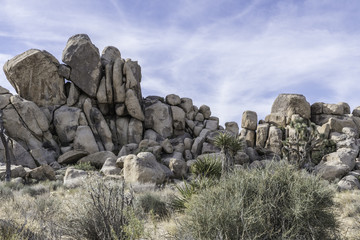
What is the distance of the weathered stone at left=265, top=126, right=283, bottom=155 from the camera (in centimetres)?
3475

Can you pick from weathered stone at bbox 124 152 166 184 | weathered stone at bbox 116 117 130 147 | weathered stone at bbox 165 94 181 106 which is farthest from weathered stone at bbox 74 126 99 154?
weathered stone at bbox 124 152 166 184

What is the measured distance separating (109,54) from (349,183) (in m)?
30.0

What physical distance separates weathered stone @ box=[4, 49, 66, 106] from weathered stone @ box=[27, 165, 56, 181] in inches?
516

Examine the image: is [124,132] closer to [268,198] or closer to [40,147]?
[40,147]

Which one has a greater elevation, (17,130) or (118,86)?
(118,86)

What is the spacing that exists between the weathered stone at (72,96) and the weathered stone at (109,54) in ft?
17.4

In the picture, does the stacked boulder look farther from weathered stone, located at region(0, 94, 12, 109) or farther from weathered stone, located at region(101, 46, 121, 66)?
weathered stone, located at region(101, 46, 121, 66)

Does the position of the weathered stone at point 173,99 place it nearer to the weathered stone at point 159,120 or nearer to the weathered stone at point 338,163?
the weathered stone at point 159,120

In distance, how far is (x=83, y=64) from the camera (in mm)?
34719

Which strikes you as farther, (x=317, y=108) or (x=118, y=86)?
(x=317, y=108)

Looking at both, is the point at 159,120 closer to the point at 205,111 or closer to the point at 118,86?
the point at 118,86

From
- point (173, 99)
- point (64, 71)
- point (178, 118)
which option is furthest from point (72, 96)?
point (178, 118)

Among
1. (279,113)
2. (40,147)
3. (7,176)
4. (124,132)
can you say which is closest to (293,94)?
(279,113)

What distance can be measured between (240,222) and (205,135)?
95.9 ft
